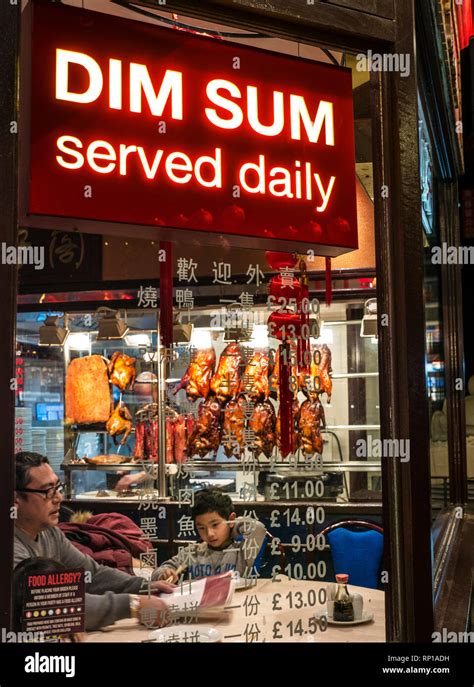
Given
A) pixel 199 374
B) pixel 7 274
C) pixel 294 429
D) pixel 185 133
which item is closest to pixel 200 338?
pixel 199 374

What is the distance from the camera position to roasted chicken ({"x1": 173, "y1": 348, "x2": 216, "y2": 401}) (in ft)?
5.82

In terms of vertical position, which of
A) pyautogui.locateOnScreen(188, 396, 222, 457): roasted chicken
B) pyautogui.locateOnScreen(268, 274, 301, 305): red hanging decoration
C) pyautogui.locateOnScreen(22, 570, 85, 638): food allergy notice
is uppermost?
pyautogui.locateOnScreen(268, 274, 301, 305): red hanging decoration

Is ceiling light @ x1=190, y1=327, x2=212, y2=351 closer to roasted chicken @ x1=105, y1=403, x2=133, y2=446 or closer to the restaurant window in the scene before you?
the restaurant window

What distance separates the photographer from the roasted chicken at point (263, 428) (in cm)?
170

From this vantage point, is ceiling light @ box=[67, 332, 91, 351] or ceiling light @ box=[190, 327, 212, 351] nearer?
ceiling light @ box=[190, 327, 212, 351]

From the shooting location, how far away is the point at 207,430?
1.63 metres

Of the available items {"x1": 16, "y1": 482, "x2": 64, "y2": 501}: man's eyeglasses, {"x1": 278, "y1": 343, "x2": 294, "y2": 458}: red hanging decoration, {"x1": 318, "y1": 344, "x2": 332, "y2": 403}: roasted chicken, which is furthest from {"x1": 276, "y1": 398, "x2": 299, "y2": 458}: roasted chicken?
{"x1": 16, "y1": 482, "x2": 64, "y2": 501}: man's eyeglasses

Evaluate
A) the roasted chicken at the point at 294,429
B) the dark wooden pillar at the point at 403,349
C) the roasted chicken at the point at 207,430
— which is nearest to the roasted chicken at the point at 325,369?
the roasted chicken at the point at 294,429

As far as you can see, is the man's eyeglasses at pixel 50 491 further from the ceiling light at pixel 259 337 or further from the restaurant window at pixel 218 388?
the ceiling light at pixel 259 337

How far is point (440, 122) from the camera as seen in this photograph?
343cm

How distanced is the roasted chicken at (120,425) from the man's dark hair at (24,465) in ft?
1.32

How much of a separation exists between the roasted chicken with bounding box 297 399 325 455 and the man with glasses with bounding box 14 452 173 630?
0.50 meters
